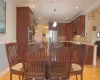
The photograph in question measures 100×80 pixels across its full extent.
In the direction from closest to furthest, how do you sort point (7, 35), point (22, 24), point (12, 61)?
point (12, 61), point (7, 35), point (22, 24)

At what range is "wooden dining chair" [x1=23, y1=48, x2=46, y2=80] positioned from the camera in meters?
2.15

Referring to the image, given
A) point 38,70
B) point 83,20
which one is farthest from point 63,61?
point 83,20

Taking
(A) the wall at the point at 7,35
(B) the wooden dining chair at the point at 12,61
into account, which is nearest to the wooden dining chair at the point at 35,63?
(B) the wooden dining chair at the point at 12,61

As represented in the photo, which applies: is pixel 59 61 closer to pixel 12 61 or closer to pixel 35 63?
pixel 35 63

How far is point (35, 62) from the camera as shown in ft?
7.32

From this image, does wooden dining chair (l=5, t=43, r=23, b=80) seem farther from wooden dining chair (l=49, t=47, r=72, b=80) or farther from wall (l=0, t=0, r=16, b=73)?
wall (l=0, t=0, r=16, b=73)

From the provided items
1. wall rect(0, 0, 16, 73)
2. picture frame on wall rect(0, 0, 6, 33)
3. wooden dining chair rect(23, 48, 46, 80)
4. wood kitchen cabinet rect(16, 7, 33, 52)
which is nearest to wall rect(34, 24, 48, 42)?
wood kitchen cabinet rect(16, 7, 33, 52)

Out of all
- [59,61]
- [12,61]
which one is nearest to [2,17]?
[12,61]

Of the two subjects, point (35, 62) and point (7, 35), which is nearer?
point (35, 62)

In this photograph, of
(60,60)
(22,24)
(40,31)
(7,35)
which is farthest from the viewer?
(40,31)

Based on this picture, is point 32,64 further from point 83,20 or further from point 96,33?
point 96,33

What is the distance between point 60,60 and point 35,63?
0.40 meters

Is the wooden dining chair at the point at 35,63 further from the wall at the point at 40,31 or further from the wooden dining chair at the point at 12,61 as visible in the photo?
the wall at the point at 40,31

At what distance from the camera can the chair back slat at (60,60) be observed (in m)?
2.15
